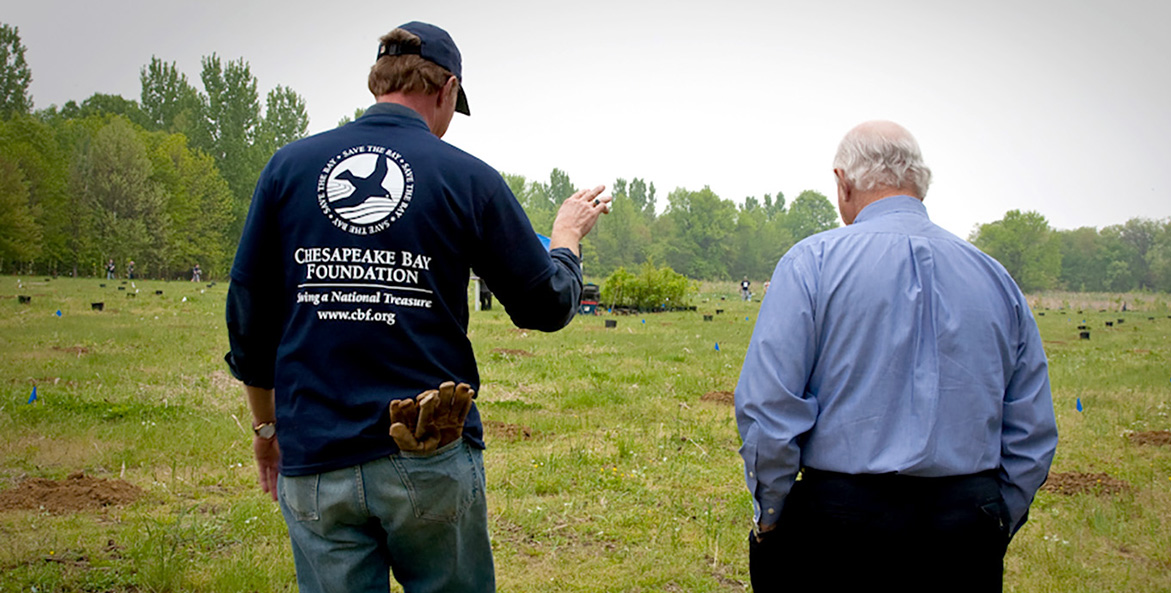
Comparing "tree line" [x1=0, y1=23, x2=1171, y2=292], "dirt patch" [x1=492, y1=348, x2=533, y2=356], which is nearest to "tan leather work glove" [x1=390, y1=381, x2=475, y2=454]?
"dirt patch" [x1=492, y1=348, x2=533, y2=356]

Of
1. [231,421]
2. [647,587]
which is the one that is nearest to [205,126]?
[231,421]

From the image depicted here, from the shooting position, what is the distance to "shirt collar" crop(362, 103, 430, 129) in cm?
219

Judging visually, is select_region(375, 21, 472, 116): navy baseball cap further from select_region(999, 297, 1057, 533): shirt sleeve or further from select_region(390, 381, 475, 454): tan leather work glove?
select_region(999, 297, 1057, 533): shirt sleeve

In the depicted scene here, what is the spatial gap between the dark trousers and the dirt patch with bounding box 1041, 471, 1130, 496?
5.13m

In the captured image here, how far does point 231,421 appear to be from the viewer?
8344mm

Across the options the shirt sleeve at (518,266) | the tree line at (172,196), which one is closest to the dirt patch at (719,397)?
the shirt sleeve at (518,266)

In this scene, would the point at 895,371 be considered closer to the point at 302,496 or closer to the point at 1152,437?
the point at 302,496

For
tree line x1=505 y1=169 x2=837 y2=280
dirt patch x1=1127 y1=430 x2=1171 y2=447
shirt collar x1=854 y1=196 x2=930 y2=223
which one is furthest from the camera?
tree line x1=505 y1=169 x2=837 y2=280

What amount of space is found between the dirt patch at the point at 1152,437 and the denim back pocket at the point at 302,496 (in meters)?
9.11

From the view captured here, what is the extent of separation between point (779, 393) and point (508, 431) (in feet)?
20.2

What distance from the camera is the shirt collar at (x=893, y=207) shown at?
2465mm

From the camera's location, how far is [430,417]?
1.96 metres

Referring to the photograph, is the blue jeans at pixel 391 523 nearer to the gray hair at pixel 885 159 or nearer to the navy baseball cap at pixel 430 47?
the navy baseball cap at pixel 430 47

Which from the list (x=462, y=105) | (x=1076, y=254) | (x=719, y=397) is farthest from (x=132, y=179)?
(x=1076, y=254)
